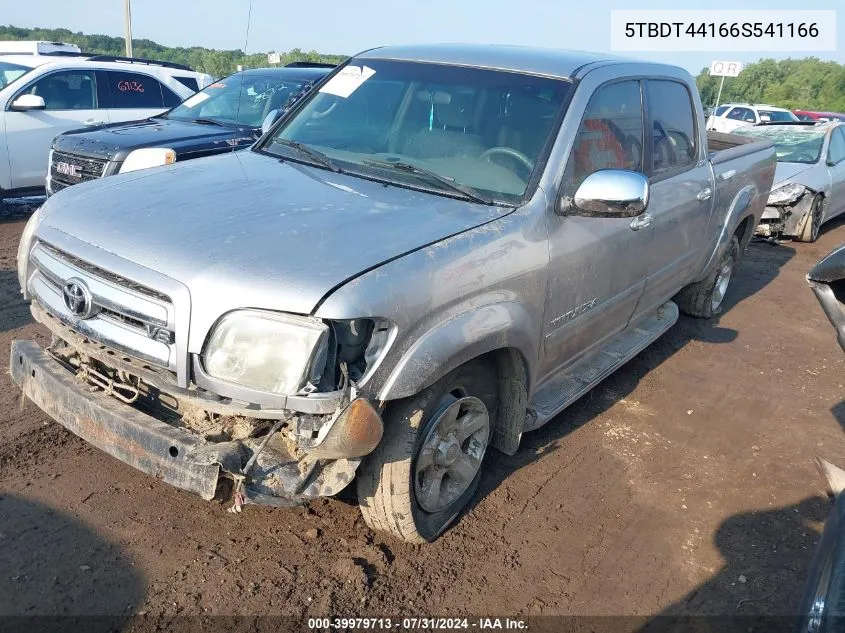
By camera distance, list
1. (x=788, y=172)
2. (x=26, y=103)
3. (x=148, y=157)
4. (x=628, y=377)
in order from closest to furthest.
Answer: (x=628, y=377) < (x=148, y=157) < (x=26, y=103) < (x=788, y=172)

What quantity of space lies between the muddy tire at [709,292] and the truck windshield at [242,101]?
482 centimetres

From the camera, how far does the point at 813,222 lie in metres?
10.0

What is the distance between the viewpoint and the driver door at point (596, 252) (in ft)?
10.9

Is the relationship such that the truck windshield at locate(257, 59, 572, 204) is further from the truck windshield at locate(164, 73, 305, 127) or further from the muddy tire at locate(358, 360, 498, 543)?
the truck windshield at locate(164, 73, 305, 127)

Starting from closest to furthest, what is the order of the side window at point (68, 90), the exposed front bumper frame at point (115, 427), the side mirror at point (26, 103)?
the exposed front bumper frame at point (115, 427), the side mirror at point (26, 103), the side window at point (68, 90)

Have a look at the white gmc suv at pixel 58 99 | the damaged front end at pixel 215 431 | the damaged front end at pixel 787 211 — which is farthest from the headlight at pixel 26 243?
the damaged front end at pixel 787 211

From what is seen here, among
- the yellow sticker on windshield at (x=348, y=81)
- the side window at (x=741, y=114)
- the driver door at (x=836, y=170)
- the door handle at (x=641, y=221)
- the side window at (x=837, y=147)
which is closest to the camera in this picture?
the door handle at (x=641, y=221)

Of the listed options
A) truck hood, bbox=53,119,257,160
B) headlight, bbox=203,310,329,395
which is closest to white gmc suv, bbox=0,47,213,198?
truck hood, bbox=53,119,257,160

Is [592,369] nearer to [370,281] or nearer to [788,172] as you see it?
[370,281]

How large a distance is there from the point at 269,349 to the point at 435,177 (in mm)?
1342

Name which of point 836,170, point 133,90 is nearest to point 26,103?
point 133,90

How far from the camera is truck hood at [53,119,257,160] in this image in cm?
672

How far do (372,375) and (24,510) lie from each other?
1747 mm

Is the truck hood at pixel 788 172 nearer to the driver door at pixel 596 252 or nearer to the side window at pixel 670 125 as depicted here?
the side window at pixel 670 125
